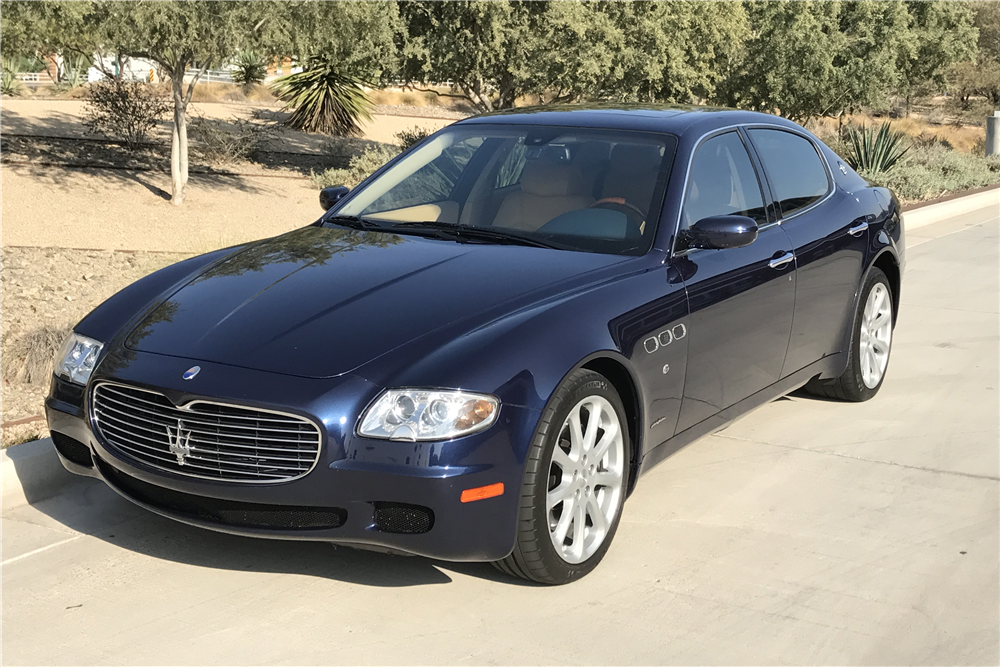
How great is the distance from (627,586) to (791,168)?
105 inches

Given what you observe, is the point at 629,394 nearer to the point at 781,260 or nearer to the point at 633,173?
the point at 633,173

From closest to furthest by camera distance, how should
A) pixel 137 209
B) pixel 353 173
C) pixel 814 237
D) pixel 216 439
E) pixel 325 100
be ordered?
pixel 216 439
pixel 814 237
pixel 137 209
pixel 353 173
pixel 325 100

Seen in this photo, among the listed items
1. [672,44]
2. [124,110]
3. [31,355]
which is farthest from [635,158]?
[672,44]

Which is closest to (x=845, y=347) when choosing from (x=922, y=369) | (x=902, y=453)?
(x=902, y=453)

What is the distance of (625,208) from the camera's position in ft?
16.0

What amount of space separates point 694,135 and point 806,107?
28644mm

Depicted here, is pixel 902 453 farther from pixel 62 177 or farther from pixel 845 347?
pixel 62 177

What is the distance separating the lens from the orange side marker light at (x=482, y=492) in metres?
3.63

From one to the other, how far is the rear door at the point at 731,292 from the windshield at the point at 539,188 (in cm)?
21

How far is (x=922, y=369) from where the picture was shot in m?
7.47

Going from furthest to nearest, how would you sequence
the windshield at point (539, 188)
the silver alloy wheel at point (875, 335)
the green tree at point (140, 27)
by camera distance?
the green tree at point (140, 27) < the silver alloy wheel at point (875, 335) < the windshield at point (539, 188)

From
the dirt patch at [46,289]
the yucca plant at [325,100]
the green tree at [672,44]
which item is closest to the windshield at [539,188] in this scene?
the dirt patch at [46,289]

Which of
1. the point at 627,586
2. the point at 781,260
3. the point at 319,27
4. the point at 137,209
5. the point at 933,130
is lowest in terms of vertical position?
the point at 137,209

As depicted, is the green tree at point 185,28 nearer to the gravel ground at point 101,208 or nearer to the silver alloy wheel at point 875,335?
the gravel ground at point 101,208
